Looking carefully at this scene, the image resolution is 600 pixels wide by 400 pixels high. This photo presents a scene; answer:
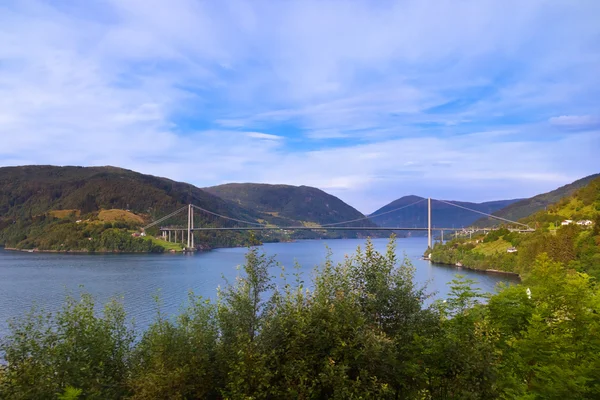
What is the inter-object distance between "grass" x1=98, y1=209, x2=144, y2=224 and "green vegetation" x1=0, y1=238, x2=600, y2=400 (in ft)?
356

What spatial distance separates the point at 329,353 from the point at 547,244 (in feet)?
153

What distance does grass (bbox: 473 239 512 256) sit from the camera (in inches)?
2506

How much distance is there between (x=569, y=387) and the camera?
6.68 m

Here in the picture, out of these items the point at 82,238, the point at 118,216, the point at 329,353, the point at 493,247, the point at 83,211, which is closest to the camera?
the point at 329,353

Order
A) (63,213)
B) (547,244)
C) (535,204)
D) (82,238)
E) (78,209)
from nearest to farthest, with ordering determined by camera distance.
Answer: (547,244)
(82,238)
(63,213)
(78,209)
(535,204)

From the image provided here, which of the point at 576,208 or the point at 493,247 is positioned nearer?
the point at 493,247

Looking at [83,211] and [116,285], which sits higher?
[83,211]

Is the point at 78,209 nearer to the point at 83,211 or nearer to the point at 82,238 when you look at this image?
the point at 83,211

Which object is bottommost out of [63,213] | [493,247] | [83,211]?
[493,247]

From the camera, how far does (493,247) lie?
66375 millimetres

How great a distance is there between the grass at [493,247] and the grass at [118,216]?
3336 inches

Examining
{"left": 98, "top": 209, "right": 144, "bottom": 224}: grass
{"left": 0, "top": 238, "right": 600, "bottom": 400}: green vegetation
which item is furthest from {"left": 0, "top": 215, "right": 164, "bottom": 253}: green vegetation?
{"left": 0, "top": 238, "right": 600, "bottom": 400}: green vegetation

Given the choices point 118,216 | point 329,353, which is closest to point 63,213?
point 118,216

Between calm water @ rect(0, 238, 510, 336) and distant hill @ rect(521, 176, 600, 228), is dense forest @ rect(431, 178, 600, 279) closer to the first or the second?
distant hill @ rect(521, 176, 600, 228)
